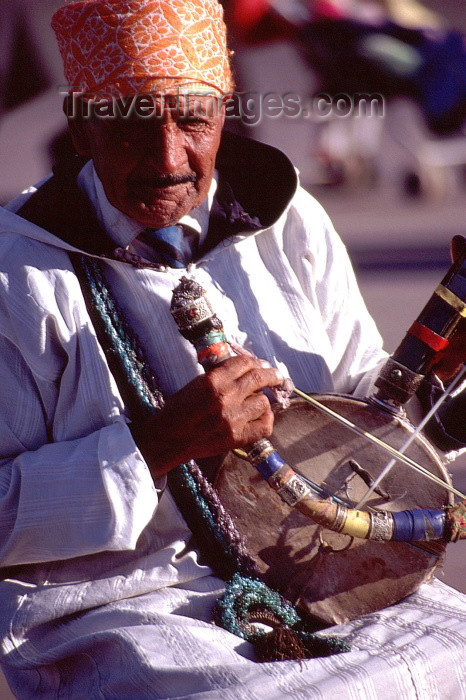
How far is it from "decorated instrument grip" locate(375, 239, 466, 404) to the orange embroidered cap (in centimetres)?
64

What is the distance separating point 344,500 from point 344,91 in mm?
10422

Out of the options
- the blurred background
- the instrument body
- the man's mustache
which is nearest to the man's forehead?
the man's mustache

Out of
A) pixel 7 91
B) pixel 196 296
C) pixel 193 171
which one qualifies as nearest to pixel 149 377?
pixel 196 296

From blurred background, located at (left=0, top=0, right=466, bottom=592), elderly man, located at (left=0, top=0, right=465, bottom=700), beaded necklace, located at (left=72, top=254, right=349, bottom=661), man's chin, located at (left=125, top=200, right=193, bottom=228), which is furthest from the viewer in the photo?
blurred background, located at (left=0, top=0, right=466, bottom=592)

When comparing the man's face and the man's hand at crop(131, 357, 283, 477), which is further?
the man's face

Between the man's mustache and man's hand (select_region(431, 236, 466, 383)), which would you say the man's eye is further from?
man's hand (select_region(431, 236, 466, 383))

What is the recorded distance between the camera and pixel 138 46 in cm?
197

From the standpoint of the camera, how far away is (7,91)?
36.3ft

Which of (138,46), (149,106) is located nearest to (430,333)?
(149,106)

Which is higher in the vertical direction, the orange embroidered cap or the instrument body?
the orange embroidered cap

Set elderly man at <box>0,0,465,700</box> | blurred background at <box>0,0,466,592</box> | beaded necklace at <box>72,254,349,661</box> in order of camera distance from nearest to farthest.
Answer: elderly man at <box>0,0,465,700</box>
beaded necklace at <box>72,254,349,661</box>
blurred background at <box>0,0,466,592</box>

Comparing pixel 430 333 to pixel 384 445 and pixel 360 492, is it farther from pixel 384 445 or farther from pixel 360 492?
pixel 360 492

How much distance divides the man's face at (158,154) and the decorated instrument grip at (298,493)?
0.23 meters

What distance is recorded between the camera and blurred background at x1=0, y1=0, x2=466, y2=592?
10656 mm
